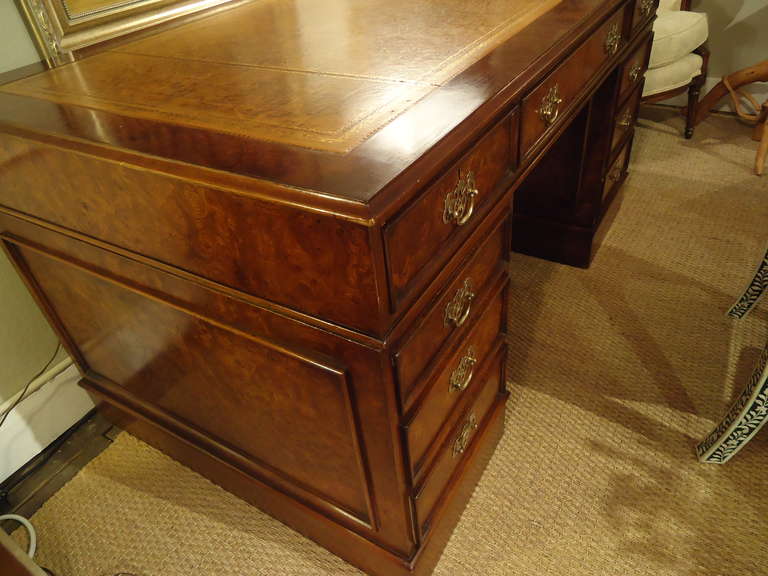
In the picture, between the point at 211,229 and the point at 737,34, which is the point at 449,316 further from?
the point at 737,34

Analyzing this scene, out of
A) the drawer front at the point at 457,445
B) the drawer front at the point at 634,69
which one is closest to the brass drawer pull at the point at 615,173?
the drawer front at the point at 634,69

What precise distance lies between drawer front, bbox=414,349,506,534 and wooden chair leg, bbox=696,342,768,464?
0.41m

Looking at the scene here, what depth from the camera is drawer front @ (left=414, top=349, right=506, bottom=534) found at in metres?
0.88

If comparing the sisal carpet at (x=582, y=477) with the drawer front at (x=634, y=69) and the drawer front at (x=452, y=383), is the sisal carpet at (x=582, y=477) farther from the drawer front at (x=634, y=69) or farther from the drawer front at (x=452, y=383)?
the drawer front at (x=634, y=69)

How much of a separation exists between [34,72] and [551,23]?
81 cm

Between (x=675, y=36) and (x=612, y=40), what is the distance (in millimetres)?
919

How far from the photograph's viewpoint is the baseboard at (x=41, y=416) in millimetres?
1177

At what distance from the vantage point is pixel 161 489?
3.85 feet

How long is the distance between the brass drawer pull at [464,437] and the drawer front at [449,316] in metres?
0.20

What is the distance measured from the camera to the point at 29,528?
1.11 m

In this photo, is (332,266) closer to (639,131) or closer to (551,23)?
(551,23)

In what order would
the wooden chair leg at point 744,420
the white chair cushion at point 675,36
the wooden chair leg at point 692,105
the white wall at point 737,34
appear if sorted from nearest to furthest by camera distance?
the wooden chair leg at point 744,420 → the white chair cushion at point 675,36 → the wooden chair leg at point 692,105 → the white wall at point 737,34

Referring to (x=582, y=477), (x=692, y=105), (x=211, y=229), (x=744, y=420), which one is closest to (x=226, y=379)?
(x=211, y=229)

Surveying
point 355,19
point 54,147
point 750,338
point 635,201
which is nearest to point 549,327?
point 750,338
